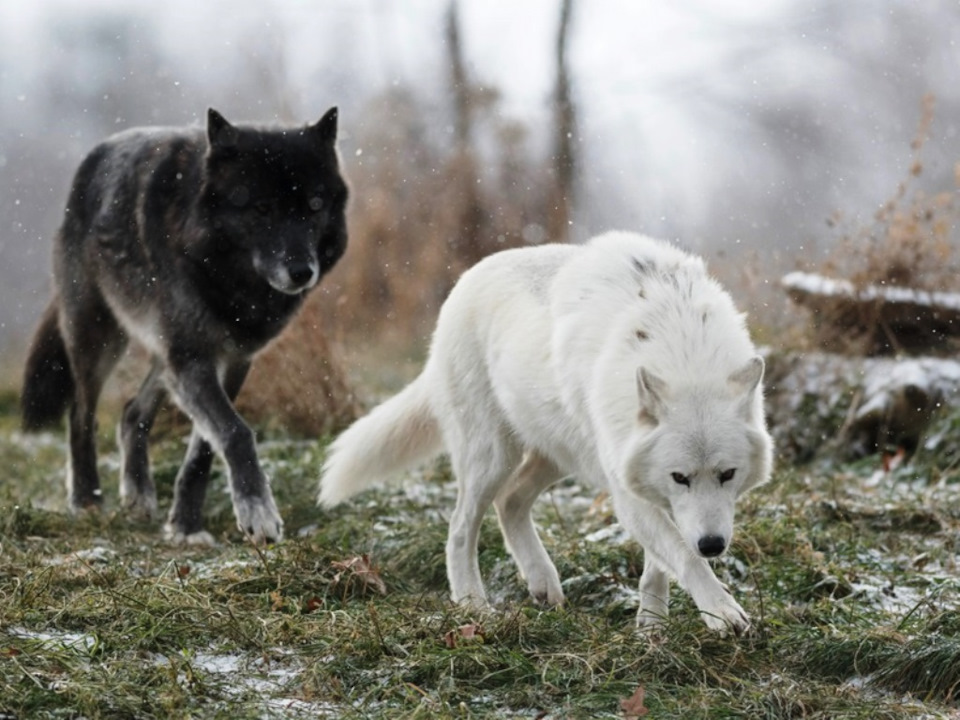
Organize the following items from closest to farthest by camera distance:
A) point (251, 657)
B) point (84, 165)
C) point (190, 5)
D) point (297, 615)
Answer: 1. point (251, 657)
2. point (297, 615)
3. point (84, 165)
4. point (190, 5)

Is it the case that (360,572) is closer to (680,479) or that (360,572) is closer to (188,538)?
(680,479)

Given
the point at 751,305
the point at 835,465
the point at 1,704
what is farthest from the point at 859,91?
the point at 1,704

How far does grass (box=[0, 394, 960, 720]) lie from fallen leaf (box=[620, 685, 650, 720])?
37mm

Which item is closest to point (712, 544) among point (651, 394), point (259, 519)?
point (651, 394)

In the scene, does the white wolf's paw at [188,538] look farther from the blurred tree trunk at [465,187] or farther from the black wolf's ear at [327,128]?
the blurred tree trunk at [465,187]

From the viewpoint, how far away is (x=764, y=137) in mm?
13273

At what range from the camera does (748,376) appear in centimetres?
326

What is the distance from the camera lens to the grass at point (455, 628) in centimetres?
279

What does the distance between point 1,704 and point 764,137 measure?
12.1 meters

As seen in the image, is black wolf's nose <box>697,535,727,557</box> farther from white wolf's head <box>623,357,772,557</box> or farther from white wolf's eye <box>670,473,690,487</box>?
white wolf's eye <box>670,473,690,487</box>

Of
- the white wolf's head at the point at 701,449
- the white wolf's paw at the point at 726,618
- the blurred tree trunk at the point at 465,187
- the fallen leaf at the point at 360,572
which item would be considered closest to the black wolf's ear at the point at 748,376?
the white wolf's head at the point at 701,449

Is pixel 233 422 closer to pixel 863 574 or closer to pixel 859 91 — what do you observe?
pixel 863 574

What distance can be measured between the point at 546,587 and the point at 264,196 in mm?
2248

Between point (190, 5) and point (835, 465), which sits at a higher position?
point (190, 5)
